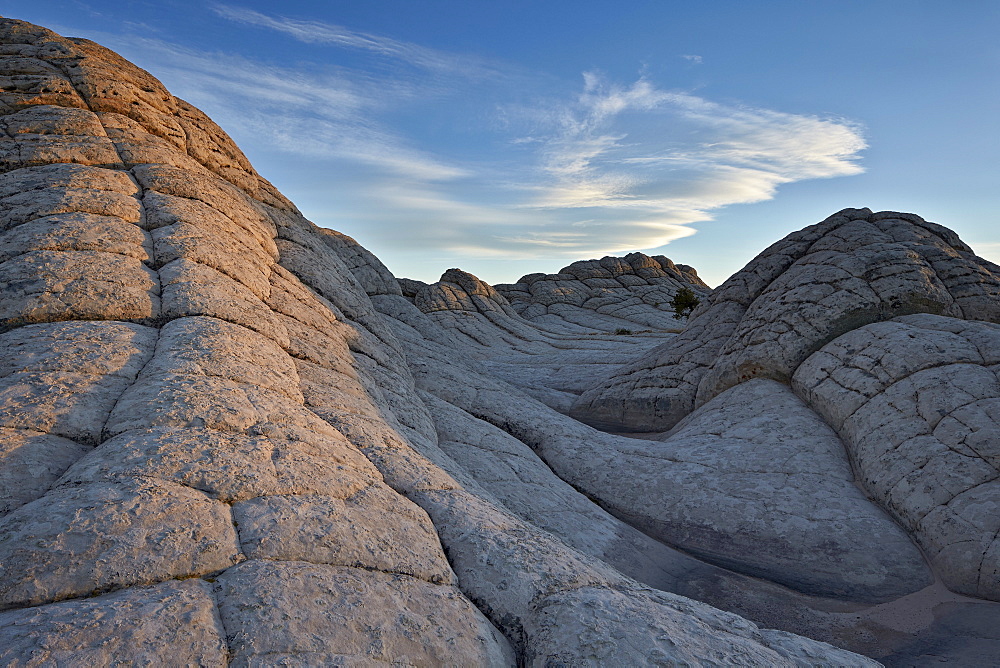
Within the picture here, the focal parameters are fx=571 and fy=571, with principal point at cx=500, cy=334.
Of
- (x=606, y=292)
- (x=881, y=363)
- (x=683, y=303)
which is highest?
(x=606, y=292)

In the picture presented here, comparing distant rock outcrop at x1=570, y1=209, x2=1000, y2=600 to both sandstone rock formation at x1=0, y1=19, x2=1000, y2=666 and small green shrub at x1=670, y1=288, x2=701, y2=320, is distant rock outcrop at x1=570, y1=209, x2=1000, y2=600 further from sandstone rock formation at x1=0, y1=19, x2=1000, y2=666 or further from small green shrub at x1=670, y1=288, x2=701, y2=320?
small green shrub at x1=670, y1=288, x2=701, y2=320

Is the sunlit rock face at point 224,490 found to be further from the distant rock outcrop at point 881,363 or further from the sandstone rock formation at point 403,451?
the distant rock outcrop at point 881,363

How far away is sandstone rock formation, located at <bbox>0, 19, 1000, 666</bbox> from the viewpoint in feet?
9.67

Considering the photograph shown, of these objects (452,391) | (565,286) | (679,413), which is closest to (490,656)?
(452,391)

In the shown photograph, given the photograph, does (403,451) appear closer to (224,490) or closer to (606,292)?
(224,490)

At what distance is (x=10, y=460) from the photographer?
3385 millimetres

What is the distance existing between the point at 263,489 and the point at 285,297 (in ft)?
13.7

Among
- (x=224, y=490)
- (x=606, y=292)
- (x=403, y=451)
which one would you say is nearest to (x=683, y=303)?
(x=606, y=292)

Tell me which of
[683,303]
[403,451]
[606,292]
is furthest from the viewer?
[606,292]

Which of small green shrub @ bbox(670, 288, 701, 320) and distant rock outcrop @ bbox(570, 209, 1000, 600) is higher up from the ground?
small green shrub @ bbox(670, 288, 701, 320)

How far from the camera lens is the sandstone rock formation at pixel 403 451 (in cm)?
295

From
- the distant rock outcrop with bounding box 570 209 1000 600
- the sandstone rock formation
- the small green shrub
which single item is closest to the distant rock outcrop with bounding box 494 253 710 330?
the small green shrub

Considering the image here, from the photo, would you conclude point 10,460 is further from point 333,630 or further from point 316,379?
point 316,379

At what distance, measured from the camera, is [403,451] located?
529 centimetres
